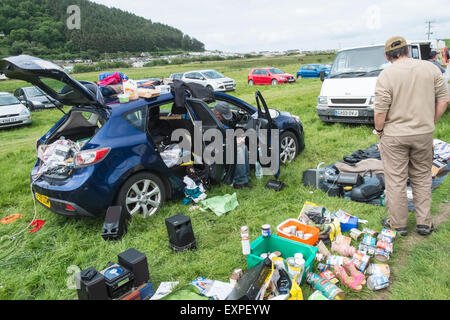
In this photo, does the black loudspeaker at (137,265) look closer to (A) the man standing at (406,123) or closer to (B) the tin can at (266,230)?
(B) the tin can at (266,230)

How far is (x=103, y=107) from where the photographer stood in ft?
13.2

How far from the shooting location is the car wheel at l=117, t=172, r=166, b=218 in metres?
3.85

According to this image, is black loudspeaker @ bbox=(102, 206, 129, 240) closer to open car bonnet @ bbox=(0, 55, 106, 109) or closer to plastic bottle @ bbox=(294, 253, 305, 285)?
open car bonnet @ bbox=(0, 55, 106, 109)

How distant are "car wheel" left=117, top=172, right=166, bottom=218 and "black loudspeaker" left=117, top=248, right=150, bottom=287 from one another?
1.10 metres

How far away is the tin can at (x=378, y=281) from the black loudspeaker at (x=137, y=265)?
1.94m

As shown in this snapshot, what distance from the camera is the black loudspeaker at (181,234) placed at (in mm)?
3346

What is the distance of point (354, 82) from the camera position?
7.74m

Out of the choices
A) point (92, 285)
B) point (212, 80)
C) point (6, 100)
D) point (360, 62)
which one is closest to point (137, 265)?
point (92, 285)

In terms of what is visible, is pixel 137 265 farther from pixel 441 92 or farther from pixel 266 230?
pixel 441 92

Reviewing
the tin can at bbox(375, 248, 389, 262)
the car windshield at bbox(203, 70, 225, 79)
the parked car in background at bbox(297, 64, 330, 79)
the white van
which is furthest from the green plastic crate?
the parked car in background at bbox(297, 64, 330, 79)
